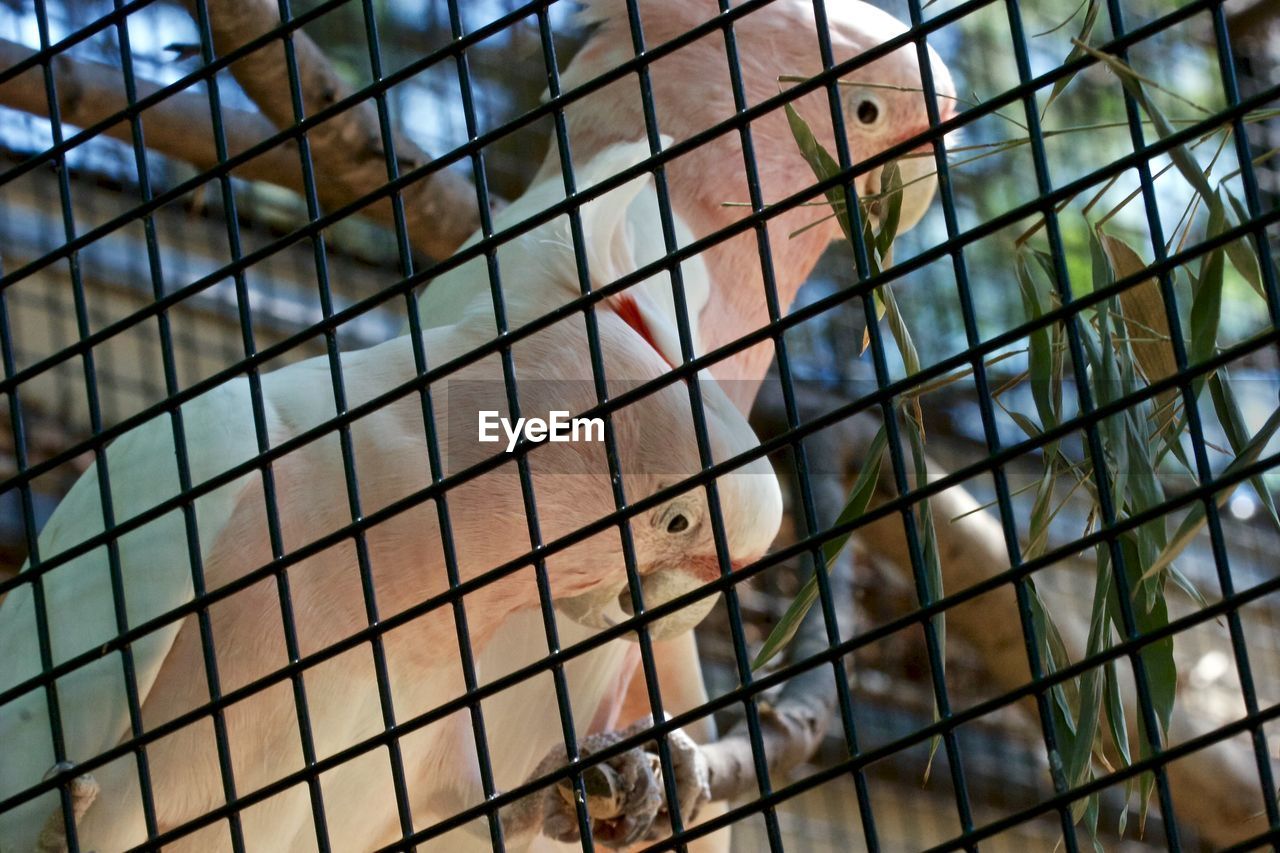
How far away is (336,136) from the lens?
6.93 ft

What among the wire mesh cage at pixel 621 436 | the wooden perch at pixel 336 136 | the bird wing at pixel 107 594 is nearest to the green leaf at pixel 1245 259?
the wire mesh cage at pixel 621 436

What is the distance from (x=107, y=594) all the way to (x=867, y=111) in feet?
3.84

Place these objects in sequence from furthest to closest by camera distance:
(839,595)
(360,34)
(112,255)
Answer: (360,34) → (112,255) → (839,595)

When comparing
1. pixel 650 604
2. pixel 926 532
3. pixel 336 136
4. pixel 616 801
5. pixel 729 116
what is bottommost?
pixel 926 532

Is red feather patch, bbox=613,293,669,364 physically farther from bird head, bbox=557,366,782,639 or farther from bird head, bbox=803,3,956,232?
→ bird head, bbox=803,3,956,232

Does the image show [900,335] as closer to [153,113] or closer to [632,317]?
[632,317]

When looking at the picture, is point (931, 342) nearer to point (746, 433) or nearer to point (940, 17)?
point (746, 433)

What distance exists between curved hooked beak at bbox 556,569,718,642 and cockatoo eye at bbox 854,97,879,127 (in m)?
0.82

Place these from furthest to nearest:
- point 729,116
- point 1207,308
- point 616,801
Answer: point 729,116 → point 616,801 → point 1207,308

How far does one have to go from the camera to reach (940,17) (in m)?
0.68

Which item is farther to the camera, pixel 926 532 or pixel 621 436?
pixel 621 436

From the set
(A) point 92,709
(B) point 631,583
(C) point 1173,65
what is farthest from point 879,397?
(C) point 1173,65

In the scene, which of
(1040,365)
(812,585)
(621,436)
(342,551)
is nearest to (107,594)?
(342,551)

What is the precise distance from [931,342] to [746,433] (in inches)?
50.7
